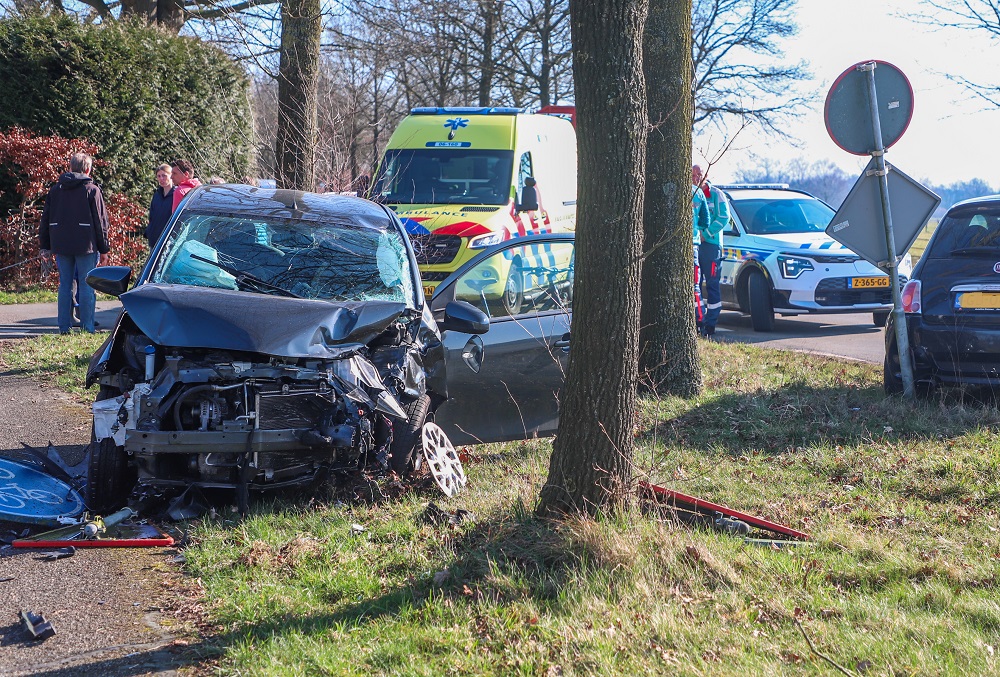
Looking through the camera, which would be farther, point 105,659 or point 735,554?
point 735,554

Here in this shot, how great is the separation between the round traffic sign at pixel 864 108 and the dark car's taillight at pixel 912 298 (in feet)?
3.67

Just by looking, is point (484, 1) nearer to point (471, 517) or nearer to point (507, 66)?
point (507, 66)

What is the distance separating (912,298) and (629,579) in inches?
185

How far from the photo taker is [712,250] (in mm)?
12508

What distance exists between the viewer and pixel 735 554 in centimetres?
442

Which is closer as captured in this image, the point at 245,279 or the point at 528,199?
the point at 245,279

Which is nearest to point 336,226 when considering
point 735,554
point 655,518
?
point 655,518

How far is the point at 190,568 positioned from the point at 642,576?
2.10 m

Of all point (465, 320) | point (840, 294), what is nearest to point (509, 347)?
point (465, 320)

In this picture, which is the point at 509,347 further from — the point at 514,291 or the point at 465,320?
the point at 465,320

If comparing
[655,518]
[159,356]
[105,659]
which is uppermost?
[159,356]

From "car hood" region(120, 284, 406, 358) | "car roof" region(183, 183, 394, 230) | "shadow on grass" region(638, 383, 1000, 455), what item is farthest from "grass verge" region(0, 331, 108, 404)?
"shadow on grass" region(638, 383, 1000, 455)

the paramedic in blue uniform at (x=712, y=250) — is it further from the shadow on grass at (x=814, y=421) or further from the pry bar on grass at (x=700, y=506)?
the pry bar on grass at (x=700, y=506)

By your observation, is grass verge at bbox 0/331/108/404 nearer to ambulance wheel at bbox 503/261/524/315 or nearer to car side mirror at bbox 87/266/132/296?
car side mirror at bbox 87/266/132/296
